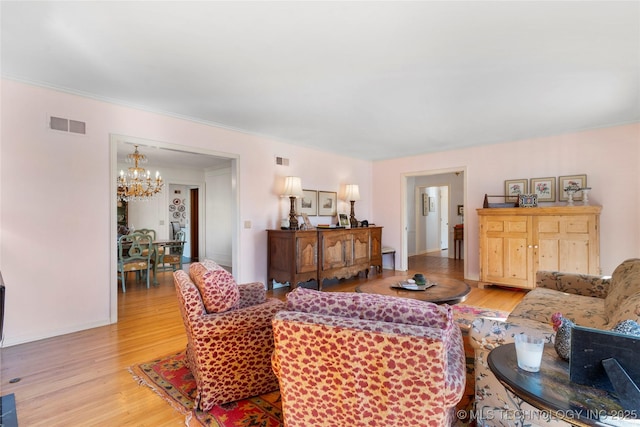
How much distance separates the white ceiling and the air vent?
1.07ft

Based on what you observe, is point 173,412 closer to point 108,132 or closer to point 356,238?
point 108,132

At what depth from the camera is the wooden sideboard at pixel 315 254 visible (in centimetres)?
452

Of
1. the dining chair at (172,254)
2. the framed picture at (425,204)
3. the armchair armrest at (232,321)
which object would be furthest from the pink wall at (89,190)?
the framed picture at (425,204)

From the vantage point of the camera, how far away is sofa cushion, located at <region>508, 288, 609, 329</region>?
217 cm

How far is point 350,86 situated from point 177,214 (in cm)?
764

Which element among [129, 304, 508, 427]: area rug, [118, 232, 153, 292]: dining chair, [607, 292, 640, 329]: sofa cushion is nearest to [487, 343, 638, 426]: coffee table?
[607, 292, 640, 329]: sofa cushion

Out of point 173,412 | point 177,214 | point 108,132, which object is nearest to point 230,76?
point 108,132

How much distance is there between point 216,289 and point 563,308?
266cm

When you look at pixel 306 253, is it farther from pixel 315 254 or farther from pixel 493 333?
pixel 493 333

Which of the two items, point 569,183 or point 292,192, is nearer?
point 569,183

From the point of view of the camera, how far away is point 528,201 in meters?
4.68

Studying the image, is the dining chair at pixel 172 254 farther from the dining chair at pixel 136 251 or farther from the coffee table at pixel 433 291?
the coffee table at pixel 433 291

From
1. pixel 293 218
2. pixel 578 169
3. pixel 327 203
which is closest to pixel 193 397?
pixel 293 218

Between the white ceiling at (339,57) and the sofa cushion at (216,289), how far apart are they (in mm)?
1677
